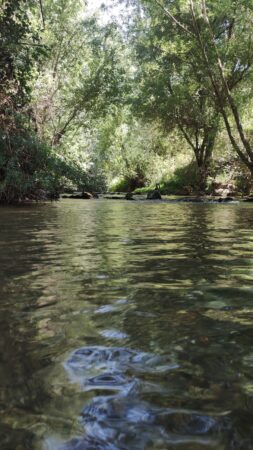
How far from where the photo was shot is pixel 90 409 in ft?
6.30

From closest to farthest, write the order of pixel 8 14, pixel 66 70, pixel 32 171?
pixel 8 14 < pixel 32 171 < pixel 66 70

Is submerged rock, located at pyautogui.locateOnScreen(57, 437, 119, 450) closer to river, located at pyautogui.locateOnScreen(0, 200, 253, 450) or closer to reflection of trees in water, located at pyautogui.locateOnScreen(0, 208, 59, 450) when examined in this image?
river, located at pyautogui.locateOnScreen(0, 200, 253, 450)

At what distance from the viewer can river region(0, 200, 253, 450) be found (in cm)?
176

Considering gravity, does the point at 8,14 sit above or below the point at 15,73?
above

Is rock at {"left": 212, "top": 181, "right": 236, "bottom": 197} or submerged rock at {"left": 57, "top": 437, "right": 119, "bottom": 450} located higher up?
rock at {"left": 212, "top": 181, "right": 236, "bottom": 197}

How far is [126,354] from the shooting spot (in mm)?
2543

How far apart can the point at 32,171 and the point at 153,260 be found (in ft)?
40.6

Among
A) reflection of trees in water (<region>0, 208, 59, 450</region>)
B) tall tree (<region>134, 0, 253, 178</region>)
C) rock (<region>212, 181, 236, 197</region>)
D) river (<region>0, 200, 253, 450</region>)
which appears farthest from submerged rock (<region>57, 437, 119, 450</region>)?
rock (<region>212, 181, 236, 197</region>)

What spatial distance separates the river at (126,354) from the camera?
176cm

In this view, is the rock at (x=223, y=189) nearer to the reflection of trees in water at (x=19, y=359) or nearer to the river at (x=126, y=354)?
the river at (x=126, y=354)

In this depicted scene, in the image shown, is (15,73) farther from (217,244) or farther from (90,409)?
(90,409)

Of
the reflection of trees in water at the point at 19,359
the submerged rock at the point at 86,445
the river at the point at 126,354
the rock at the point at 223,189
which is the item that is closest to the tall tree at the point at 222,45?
the rock at the point at 223,189

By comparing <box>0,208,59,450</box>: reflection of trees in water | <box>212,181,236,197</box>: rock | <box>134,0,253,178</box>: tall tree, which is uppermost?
<box>134,0,253,178</box>: tall tree

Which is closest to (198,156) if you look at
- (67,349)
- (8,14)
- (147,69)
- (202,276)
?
(147,69)
